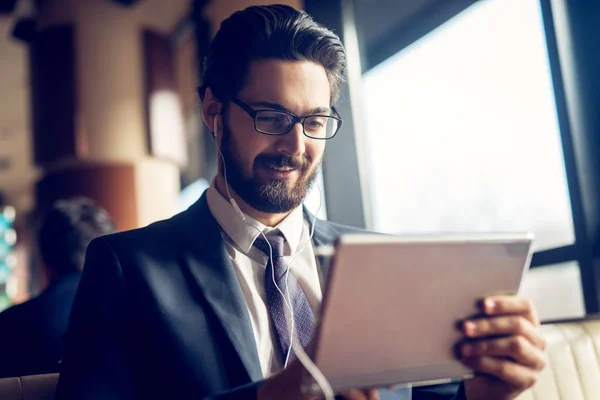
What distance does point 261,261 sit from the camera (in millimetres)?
1416

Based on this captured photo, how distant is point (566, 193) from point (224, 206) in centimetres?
119

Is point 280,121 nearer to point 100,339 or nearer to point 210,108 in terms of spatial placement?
point 210,108

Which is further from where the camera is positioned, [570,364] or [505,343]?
[570,364]

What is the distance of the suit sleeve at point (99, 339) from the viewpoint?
116 cm

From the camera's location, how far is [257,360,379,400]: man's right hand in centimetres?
90

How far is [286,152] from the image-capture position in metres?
1.41

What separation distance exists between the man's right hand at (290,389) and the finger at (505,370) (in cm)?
16

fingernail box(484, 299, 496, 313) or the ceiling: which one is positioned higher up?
the ceiling

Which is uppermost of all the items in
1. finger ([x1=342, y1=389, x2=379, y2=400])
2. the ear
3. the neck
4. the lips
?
the ear

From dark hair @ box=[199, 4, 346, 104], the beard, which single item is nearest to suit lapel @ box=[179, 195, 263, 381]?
the beard

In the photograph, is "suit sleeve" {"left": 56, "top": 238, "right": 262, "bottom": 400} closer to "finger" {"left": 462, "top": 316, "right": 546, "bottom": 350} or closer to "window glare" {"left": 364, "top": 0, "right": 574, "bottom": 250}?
"finger" {"left": 462, "top": 316, "right": 546, "bottom": 350}

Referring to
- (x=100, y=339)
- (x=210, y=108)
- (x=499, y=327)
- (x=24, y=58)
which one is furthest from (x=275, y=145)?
(x=24, y=58)

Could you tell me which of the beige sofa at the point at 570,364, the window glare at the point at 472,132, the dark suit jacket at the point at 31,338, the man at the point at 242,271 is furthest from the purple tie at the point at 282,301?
the window glare at the point at 472,132

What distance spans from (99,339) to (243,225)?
1.31 feet
